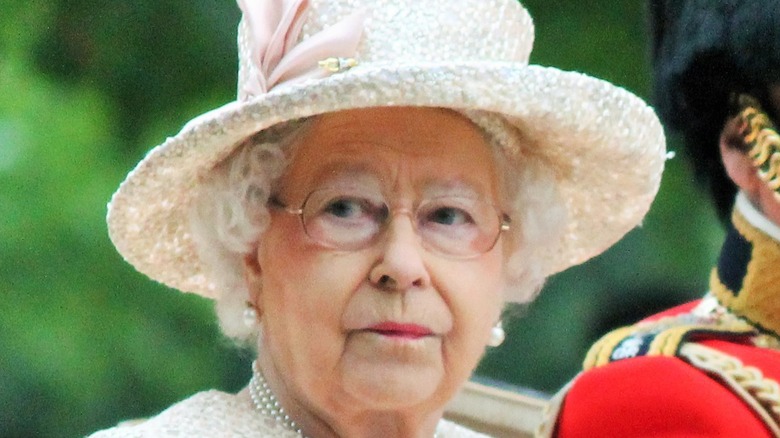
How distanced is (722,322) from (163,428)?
2.70 feet

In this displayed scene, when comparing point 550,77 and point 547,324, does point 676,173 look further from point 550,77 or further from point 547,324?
point 550,77

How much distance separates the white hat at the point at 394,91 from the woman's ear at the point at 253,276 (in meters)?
0.14

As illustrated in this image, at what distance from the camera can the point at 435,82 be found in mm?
1346

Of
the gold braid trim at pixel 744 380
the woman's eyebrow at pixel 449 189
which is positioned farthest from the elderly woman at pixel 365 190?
the gold braid trim at pixel 744 380

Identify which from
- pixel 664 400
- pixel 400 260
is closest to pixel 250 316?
pixel 400 260

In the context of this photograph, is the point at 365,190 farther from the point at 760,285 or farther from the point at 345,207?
the point at 760,285

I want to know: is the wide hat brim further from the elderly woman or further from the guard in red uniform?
the guard in red uniform

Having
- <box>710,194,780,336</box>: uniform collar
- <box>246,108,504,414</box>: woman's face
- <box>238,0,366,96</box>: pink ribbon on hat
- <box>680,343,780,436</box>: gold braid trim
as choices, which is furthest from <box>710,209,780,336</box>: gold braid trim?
<box>238,0,366,96</box>: pink ribbon on hat

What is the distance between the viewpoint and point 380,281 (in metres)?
1.41

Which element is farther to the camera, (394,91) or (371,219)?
(371,219)

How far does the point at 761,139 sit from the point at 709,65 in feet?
0.67

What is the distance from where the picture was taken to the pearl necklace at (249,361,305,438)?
1.52m

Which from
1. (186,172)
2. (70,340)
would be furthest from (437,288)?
(70,340)

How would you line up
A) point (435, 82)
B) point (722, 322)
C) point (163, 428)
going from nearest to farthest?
point (435, 82) < point (163, 428) < point (722, 322)
